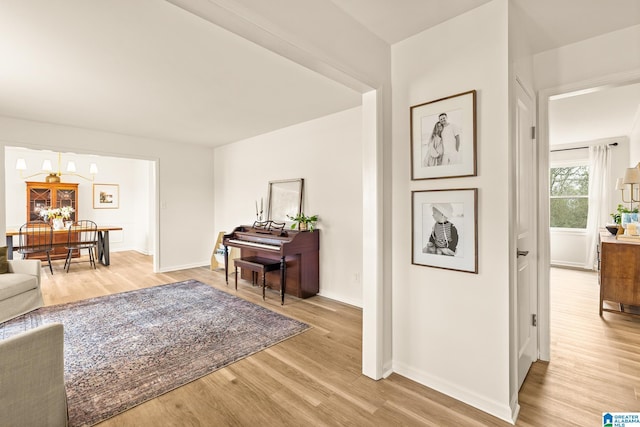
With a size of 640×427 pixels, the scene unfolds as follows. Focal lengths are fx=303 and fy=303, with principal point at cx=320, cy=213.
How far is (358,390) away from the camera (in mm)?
2084

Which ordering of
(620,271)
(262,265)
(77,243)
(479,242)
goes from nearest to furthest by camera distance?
(479,242)
(620,271)
(262,265)
(77,243)

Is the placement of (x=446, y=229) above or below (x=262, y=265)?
above

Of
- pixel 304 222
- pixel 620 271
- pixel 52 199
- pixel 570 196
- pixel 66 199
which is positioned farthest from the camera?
pixel 66 199

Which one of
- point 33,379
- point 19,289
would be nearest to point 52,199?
point 19,289

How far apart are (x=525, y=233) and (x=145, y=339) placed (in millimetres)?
3420

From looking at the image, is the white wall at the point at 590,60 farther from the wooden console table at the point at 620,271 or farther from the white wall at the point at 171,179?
the white wall at the point at 171,179

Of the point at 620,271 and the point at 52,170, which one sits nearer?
the point at 620,271

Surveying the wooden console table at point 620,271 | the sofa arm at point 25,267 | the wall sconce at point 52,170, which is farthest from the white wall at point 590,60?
the wall sconce at point 52,170

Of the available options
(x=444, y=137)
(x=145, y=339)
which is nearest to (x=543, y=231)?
(x=444, y=137)

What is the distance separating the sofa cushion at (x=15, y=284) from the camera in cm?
321

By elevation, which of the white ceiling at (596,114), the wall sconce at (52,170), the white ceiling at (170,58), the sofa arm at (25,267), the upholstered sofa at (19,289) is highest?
the white ceiling at (596,114)

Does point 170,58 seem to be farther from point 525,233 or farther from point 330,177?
point 525,233

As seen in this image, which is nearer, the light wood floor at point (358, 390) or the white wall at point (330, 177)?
the light wood floor at point (358, 390)

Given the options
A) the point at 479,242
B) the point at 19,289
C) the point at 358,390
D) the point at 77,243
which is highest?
the point at 479,242
